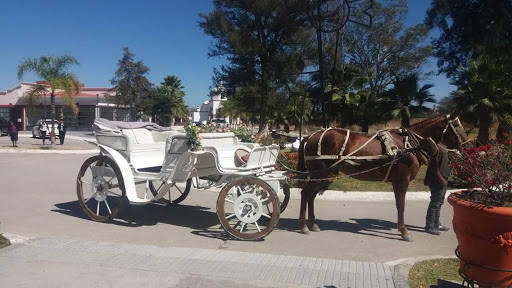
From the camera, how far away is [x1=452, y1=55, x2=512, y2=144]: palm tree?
15031mm

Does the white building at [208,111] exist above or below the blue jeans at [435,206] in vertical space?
above

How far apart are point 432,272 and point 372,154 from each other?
234cm

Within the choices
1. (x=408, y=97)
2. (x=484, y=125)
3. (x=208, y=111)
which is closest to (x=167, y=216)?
(x=484, y=125)

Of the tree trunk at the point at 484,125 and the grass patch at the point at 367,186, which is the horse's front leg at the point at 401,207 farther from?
the tree trunk at the point at 484,125

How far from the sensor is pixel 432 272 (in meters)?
5.23

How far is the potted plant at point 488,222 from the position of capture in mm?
3684

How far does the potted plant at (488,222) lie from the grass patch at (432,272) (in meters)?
0.96

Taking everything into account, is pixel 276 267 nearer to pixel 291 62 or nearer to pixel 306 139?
Result: pixel 306 139

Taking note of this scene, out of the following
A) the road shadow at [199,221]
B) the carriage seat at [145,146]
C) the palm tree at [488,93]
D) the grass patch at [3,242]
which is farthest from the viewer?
the palm tree at [488,93]

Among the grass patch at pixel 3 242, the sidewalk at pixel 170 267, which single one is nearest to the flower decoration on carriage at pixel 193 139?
the sidewalk at pixel 170 267

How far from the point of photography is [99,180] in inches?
317

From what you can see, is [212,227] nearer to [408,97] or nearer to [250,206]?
[250,206]

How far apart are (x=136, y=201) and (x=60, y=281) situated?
252cm

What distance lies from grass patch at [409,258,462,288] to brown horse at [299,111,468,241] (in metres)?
1.28
